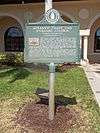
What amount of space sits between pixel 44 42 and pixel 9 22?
16.3 metres

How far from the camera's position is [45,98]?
9008mm

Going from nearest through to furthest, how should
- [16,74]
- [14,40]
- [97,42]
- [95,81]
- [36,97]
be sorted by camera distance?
[36,97], [95,81], [16,74], [97,42], [14,40]

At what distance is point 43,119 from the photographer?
8.09 meters

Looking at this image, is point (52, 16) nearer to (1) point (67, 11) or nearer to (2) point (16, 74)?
(2) point (16, 74)

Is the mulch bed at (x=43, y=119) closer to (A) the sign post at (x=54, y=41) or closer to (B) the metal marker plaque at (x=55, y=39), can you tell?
(A) the sign post at (x=54, y=41)

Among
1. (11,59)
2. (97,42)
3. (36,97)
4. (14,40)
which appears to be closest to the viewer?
(36,97)

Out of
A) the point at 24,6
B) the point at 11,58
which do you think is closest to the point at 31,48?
the point at 11,58

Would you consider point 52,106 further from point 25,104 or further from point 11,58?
point 11,58

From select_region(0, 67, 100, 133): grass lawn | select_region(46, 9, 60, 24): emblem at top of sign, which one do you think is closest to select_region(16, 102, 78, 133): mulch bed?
select_region(0, 67, 100, 133): grass lawn

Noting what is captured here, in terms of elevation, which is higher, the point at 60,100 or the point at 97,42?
the point at 97,42

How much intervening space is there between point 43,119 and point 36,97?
75.0 inches

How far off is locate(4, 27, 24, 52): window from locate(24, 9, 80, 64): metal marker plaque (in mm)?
16249

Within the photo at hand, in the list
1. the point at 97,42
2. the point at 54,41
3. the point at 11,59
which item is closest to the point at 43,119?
the point at 54,41

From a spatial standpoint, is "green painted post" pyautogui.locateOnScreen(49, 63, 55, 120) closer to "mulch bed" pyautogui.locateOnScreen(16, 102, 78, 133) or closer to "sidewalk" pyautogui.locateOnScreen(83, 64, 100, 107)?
"mulch bed" pyautogui.locateOnScreen(16, 102, 78, 133)
